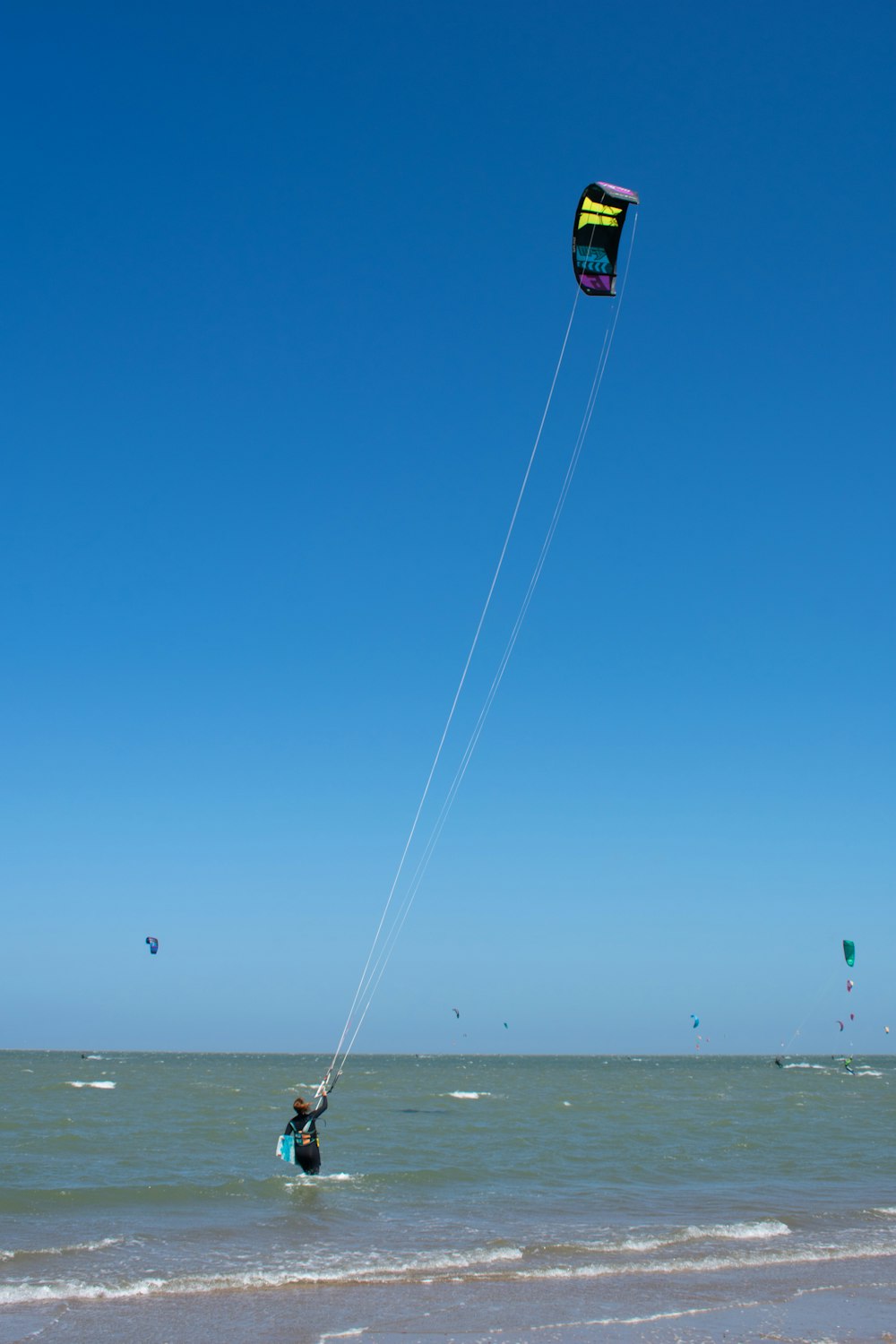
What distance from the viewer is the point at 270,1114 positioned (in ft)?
87.8

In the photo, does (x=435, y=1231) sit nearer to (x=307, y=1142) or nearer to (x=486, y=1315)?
(x=307, y=1142)

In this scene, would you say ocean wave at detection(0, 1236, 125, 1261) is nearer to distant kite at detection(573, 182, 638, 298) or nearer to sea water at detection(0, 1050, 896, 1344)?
sea water at detection(0, 1050, 896, 1344)

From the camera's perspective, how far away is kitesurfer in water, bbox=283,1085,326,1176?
1347 centimetres

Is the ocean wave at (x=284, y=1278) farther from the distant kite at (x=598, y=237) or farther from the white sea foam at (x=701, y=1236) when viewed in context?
the distant kite at (x=598, y=237)

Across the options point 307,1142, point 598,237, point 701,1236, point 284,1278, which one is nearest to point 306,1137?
point 307,1142

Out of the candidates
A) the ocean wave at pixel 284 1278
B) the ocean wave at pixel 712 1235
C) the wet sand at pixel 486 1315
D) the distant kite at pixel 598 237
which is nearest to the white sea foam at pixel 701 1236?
the ocean wave at pixel 712 1235

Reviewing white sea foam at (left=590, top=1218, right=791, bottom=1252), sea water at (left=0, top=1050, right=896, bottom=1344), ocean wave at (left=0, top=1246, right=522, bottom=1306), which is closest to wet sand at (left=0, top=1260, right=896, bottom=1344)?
sea water at (left=0, top=1050, right=896, bottom=1344)

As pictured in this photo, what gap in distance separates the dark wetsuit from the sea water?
13.1 inches

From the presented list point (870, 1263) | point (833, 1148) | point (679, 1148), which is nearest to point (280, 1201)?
point (870, 1263)

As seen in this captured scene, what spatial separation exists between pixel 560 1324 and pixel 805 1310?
6.67 feet

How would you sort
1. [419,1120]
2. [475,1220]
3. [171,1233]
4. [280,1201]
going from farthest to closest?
[419,1120]
[280,1201]
[475,1220]
[171,1233]

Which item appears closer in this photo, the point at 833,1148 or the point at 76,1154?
the point at 76,1154

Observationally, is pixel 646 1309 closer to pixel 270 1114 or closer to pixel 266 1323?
pixel 266 1323

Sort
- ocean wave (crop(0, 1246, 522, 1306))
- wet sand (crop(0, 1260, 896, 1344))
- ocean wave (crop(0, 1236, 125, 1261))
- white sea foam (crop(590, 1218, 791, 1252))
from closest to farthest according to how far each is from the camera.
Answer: wet sand (crop(0, 1260, 896, 1344)), ocean wave (crop(0, 1246, 522, 1306)), ocean wave (crop(0, 1236, 125, 1261)), white sea foam (crop(590, 1218, 791, 1252))
